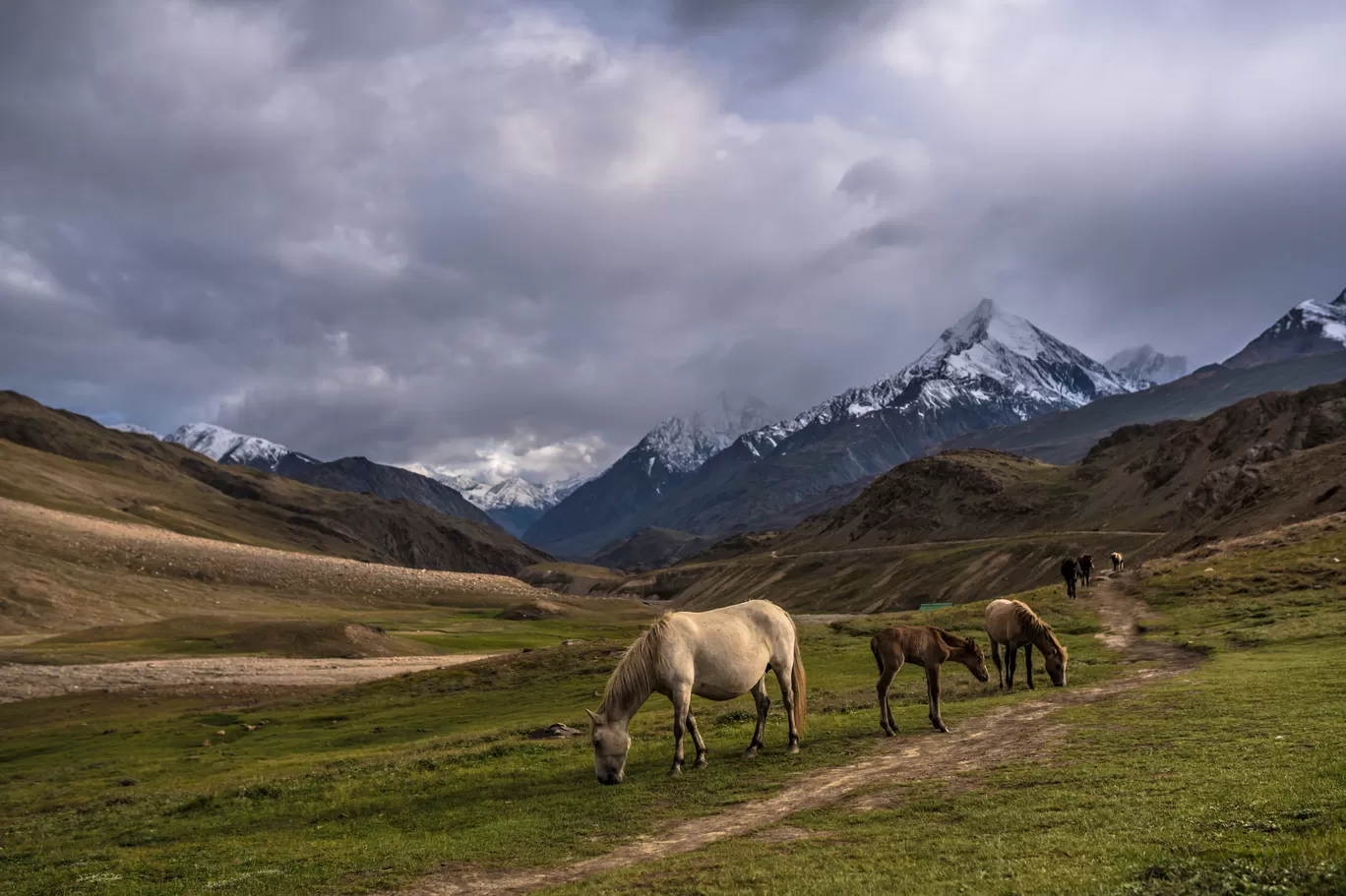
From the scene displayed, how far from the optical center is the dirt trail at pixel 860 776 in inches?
552

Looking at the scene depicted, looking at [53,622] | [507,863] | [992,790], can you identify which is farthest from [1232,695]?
[53,622]

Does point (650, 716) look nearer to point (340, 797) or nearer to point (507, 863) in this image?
point (340, 797)

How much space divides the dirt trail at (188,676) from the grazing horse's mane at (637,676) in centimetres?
5406

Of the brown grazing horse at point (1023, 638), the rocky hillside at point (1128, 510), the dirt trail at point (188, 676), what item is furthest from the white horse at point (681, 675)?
the rocky hillside at point (1128, 510)

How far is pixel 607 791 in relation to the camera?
746 inches

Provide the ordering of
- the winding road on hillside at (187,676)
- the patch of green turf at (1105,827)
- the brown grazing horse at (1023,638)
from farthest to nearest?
the winding road on hillside at (187,676)
the brown grazing horse at (1023,638)
the patch of green turf at (1105,827)

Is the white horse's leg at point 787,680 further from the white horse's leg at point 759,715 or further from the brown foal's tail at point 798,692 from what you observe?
the white horse's leg at point 759,715

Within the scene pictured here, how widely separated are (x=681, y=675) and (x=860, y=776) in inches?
179

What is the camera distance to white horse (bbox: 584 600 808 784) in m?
19.7

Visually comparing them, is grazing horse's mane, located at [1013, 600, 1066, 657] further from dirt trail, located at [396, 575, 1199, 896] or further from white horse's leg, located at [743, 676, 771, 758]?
white horse's leg, located at [743, 676, 771, 758]

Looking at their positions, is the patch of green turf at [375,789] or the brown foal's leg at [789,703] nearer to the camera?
the patch of green turf at [375,789]

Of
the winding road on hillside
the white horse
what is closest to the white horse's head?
the white horse

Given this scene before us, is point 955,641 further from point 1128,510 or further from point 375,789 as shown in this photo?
point 1128,510

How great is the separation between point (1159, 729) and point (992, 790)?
6047mm
